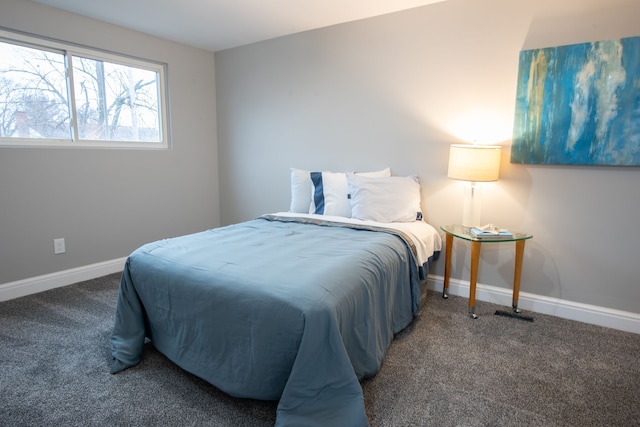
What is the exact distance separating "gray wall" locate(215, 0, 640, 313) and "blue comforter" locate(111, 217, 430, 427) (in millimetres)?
995

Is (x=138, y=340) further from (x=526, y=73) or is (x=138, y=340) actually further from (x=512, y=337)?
(x=526, y=73)

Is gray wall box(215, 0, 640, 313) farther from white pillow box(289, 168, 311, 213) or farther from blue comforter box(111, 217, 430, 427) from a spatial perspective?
blue comforter box(111, 217, 430, 427)

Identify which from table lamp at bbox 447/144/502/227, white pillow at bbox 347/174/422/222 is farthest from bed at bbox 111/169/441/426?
table lamp at bbox 447/144/502/227

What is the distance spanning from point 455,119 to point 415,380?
76.7 inches

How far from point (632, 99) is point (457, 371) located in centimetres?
196

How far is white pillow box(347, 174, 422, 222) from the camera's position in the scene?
2.72 metres

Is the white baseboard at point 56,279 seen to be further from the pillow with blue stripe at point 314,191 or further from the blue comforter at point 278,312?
the pillow with blue stripe at point 314,191

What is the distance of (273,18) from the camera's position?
9.95 feet

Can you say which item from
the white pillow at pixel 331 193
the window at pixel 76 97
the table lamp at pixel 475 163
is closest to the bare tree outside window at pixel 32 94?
the window at pixel 76 97

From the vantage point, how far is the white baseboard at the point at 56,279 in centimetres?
275

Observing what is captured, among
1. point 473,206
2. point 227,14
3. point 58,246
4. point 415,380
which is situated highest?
point 227,14

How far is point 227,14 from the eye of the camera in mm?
2947

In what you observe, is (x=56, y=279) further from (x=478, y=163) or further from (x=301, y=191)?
(x=478, y=163)

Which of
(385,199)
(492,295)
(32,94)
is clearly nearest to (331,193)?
(385,199)
